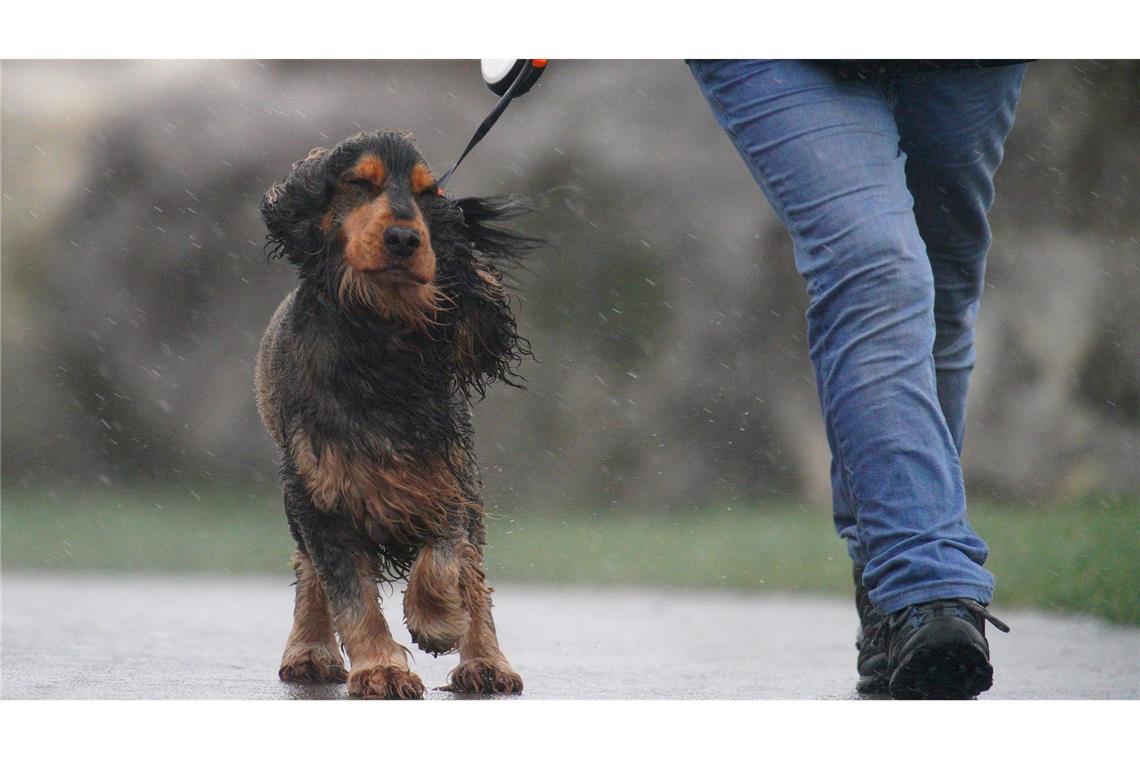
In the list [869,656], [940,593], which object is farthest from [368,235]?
[869,656]

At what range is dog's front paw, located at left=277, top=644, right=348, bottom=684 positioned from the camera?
3.97 m

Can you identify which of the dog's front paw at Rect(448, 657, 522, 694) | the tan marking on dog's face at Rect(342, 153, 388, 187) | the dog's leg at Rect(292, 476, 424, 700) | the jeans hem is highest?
the tan marking on dog's face at Rect(342, 153, 388, 187)

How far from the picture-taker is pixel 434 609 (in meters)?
3.50

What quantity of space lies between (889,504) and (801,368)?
11.2 metres

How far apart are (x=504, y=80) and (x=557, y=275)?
9.63 metres

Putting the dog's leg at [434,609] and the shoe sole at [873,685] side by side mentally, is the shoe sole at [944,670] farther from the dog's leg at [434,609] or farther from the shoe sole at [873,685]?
the dog's leg at [434,609]

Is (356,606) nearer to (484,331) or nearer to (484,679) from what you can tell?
(484,679)

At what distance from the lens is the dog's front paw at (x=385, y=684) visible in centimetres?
339

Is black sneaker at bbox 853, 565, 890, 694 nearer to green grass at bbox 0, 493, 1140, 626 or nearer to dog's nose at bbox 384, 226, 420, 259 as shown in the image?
dog's nose at bbox 384, 226, 420, 259

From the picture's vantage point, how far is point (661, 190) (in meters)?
14.6

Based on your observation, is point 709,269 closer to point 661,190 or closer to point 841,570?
point 661,190

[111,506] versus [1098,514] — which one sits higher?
[1098,514]

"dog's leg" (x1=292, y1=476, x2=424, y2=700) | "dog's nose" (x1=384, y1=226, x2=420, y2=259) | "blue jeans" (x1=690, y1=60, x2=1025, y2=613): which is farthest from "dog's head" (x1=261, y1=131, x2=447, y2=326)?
"blue jeans" (x1=690, y1=60, x2=1025, y2=613)

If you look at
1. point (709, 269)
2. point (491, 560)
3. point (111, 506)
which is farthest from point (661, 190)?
point (111, 506)
